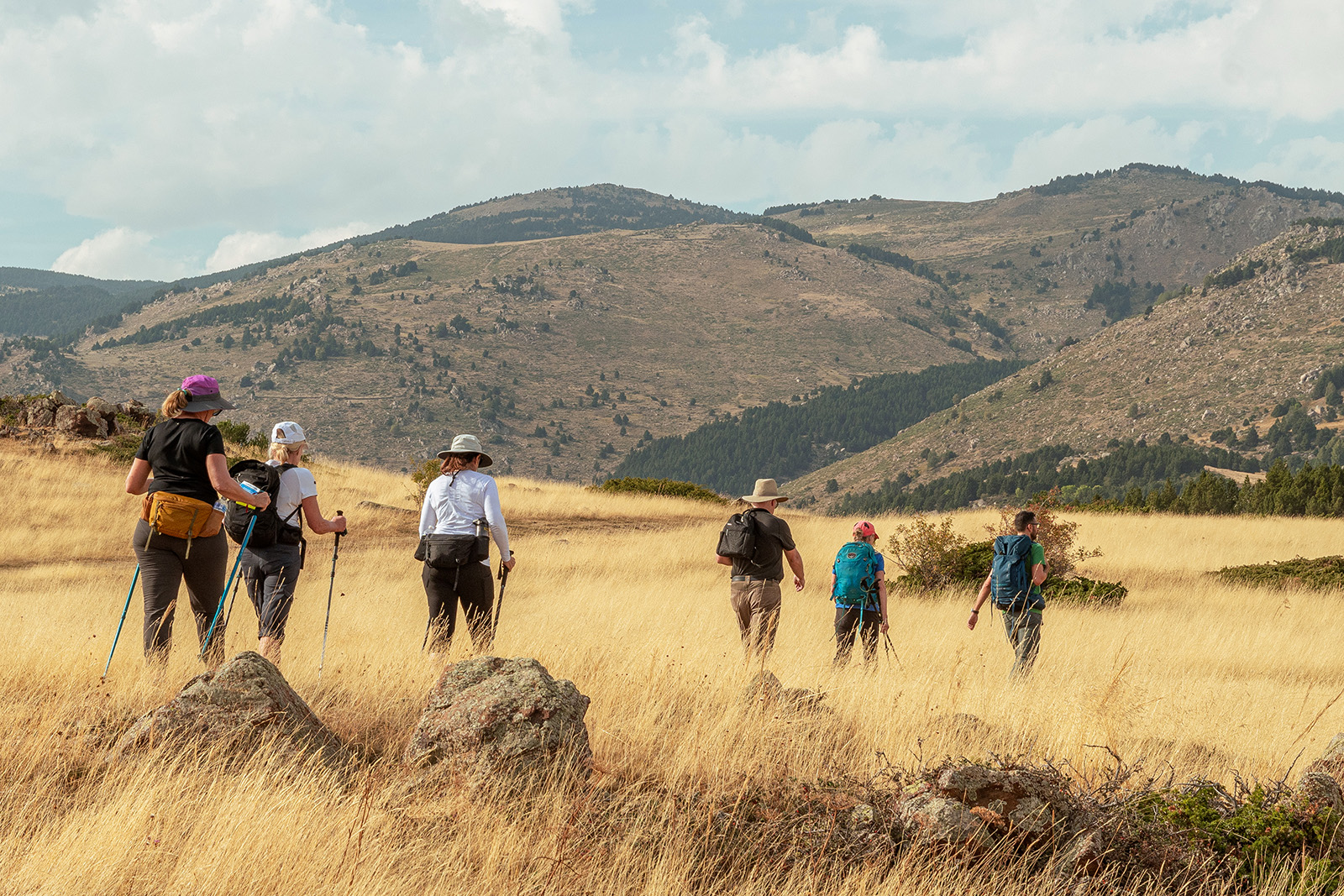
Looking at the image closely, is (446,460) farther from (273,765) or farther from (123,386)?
(123,386)

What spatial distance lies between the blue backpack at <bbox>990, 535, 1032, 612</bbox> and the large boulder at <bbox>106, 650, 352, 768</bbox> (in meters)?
6.21

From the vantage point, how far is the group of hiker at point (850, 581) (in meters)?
8.48

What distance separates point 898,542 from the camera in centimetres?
2022

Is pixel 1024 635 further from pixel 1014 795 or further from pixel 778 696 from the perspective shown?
pixel 1014 795

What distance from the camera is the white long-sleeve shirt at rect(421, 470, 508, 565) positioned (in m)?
6.97

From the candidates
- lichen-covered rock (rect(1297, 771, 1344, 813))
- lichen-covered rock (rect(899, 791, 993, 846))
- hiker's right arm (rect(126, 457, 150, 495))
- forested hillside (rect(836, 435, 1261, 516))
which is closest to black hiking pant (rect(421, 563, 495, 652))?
hiker's right arm (rect(126, 457, 150, 495))

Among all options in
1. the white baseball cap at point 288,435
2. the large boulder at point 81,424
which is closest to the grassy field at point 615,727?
the white baseball cap at point 288,435

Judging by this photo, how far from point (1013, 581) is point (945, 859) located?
537 cm

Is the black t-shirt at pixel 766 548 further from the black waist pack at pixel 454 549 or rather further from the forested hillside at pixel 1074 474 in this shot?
the forested hillside at pixel 1074 474

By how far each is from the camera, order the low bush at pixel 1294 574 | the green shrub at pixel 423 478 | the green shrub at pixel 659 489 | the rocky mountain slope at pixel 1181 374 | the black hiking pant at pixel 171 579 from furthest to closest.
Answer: the rocky mountain slope at pixel 1181 374 → the green shrub at pixel 659 489 → the green shrub at pixel 423 478 → the low bush at pixel 1294 574 → the black hiking pant at pixel 171 579

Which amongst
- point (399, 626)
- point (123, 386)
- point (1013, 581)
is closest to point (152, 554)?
point (399, 626)

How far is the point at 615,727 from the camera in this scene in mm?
5730

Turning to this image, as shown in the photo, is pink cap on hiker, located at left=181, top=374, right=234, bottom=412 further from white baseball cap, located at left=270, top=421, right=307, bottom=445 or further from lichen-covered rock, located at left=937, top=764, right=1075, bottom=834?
lichen-covered rock, located at left=937, top=764, right=1075, bottom=834

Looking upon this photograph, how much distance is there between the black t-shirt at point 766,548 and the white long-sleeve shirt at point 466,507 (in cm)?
240
